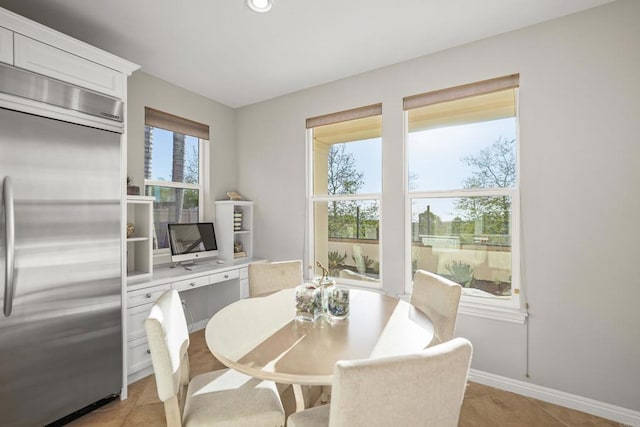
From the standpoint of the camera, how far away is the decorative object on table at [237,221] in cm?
360

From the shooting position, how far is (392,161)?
2859 millimetres

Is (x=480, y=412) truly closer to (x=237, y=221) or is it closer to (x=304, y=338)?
(x=304, y=338)

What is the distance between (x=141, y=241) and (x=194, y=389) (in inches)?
68.6

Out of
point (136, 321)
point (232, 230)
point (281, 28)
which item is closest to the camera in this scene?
point (281, 28)

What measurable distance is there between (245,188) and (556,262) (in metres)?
3.25

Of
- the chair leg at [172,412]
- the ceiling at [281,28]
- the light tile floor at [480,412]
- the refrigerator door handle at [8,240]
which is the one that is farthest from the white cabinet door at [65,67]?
the light tile floor at [480,412]

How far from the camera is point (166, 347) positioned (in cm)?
122

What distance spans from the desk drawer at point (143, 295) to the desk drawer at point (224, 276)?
0.52 m

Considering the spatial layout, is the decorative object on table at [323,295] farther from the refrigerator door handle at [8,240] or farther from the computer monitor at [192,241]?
the computer monitor at [192,241]

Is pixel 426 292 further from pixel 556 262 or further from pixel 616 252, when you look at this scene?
pixel 616 252

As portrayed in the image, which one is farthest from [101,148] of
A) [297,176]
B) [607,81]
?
[607,81]

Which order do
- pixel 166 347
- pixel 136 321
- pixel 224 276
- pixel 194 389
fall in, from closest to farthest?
pixel 166 347 → pixel 194 389 → pixel 136 321 → pixel 224 276

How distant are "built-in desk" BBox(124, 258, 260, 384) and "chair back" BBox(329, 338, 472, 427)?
205 centimetres

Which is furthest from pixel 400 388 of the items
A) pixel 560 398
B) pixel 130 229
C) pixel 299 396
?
pixel 130 229
